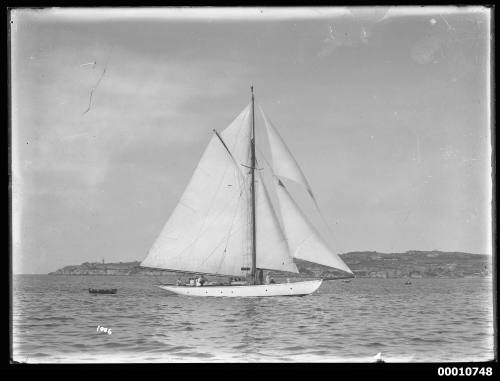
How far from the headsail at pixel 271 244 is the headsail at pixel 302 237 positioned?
127cm

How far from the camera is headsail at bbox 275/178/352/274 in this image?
119 ft

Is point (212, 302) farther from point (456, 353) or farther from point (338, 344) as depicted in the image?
point (456, 353)

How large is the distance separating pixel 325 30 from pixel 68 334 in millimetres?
12212

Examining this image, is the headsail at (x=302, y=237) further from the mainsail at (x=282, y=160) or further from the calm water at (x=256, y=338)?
the calm water at (x=256, y=338)

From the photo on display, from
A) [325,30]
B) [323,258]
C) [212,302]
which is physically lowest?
[212,302]

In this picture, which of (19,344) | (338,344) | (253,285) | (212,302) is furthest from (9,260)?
(253,285)

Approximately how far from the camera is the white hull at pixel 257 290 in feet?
129

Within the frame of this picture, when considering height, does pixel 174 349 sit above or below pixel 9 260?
below

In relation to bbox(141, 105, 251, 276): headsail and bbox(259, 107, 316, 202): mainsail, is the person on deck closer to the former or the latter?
bbox(141, 105, 251, 276): headsail

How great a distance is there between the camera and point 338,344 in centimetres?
2075

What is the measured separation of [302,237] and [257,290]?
15.6 feet
